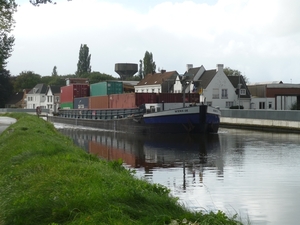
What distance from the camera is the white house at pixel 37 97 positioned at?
392 feet

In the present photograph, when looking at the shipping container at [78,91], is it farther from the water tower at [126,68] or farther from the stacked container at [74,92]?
the water tower at [126,68]

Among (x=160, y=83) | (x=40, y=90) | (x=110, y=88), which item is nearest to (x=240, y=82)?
(x=160, y=83)

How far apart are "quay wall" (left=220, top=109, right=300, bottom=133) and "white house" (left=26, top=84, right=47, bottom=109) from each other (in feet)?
251

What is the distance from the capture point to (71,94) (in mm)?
61531

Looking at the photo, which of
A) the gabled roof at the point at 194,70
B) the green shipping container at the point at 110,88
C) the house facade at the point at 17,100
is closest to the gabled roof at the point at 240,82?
the gabled roof at the point at 194,70

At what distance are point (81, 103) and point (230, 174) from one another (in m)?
42.3

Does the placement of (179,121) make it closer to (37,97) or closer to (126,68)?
(126,68)

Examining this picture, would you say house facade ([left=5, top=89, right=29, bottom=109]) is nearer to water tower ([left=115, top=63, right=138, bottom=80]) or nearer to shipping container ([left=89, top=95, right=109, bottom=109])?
water tower ([left=115, top=63, right=138, bottom=80])

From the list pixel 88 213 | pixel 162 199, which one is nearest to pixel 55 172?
pixel 162 199

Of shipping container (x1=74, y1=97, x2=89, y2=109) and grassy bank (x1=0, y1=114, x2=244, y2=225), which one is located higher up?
shipping container (x1=74, y1=97, x2=89, y2=109)

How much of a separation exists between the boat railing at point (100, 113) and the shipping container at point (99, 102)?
0.56 meters

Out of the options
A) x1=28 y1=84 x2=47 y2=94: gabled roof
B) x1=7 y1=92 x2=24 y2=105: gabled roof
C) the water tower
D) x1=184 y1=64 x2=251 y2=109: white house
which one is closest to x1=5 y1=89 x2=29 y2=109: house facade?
x1=7 y1=92 x2=24 y2=105: gabled roof

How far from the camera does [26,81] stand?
447ft

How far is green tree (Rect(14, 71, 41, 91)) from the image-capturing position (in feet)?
446
